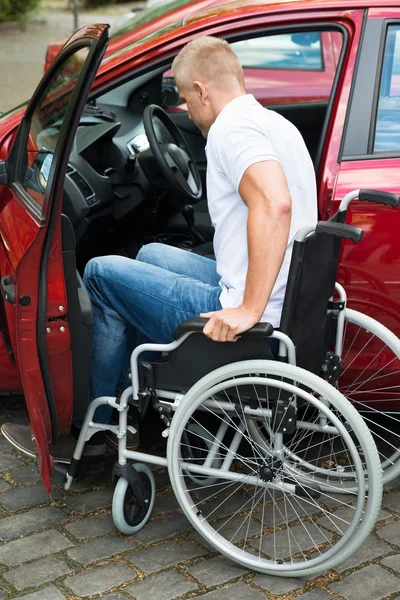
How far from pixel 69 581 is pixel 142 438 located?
95 cm

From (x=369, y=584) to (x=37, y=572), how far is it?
3.52ft

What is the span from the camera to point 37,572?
2953mm

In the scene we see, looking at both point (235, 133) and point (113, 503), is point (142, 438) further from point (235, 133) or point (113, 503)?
point (235, 133)

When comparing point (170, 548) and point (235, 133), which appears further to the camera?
point (170, 548)

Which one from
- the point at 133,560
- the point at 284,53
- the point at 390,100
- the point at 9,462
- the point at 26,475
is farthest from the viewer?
the point at 284,53

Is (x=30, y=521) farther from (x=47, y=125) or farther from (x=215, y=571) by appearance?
(x=47, y=125)

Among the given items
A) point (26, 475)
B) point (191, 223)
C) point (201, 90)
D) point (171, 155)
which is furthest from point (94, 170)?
point (26, 475)

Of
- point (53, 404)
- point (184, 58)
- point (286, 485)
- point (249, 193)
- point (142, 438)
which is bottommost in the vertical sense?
point (142, 438)

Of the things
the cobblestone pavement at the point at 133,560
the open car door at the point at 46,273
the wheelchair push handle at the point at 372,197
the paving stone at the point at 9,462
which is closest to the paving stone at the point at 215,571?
the cobblestone pavement at the point at 133,560

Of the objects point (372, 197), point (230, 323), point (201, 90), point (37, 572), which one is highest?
point (201, 90)

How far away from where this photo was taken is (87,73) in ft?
8.88

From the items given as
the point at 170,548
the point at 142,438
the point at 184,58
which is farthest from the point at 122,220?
the point at 170,548

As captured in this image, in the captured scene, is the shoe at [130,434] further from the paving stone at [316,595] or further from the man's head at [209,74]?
the man's head at [209,74]

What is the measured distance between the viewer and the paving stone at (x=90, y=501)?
3346 mm
